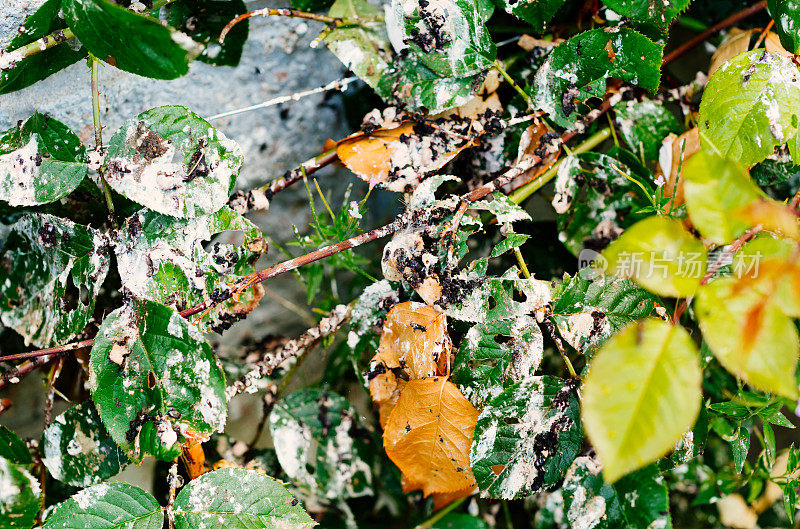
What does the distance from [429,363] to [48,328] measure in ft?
1.95

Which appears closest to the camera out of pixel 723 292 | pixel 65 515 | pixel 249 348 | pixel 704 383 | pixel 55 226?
pixel 723 292

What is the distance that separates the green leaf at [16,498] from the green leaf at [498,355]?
61 centimetres

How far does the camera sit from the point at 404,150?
896 millimetres

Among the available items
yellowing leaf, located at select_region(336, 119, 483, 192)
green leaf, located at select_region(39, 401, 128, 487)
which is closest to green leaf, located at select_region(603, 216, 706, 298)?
yellowing leaf, located at select_region(336, 119, 483, 192)

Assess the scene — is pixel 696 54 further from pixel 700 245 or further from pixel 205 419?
pixel 205 419

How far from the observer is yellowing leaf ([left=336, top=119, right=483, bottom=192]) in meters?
0.89

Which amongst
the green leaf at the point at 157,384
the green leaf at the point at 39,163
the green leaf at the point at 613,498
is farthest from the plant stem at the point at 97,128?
the green leaf at the point at 613,498

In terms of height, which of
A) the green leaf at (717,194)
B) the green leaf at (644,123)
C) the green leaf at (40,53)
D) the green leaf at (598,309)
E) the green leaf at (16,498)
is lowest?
the green leaf at (16,498)

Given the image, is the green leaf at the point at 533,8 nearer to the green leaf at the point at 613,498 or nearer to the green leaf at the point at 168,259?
the green leaf at the point at 168,259

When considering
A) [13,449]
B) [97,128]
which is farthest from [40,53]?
[13,449]

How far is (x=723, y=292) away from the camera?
1.41 feet

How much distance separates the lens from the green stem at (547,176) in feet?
3.00

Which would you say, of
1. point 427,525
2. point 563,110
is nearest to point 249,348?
point 427,525

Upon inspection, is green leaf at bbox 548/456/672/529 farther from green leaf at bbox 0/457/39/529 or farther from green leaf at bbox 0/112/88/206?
green leaf at bbox 0/112/88/206
